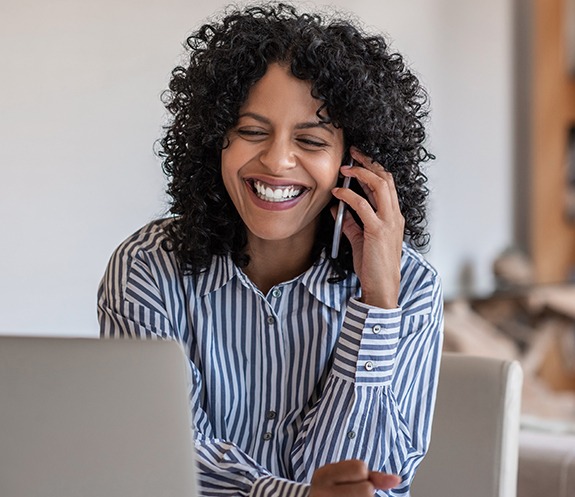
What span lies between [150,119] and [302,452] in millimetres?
1737

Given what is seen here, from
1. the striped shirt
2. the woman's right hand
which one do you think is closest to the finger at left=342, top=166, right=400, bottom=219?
the striped shirt

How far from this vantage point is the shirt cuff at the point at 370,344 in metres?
1.52

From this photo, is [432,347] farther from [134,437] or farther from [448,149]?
[448,149]

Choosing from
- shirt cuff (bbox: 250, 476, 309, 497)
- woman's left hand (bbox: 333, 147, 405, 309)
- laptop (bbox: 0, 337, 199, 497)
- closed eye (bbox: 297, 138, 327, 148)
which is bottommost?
shirt cuff (bbox: 250, 476, 309, 497)

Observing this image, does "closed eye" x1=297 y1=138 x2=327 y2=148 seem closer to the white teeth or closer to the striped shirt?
the white teeth

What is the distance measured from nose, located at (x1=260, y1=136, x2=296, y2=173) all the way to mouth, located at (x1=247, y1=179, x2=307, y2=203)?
29 millimetres

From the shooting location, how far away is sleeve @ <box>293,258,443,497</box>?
59.9 inches

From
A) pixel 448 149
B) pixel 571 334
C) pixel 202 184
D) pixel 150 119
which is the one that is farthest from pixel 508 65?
pixel 202 184

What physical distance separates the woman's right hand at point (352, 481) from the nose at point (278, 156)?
47 cm

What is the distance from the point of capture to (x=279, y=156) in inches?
59.9

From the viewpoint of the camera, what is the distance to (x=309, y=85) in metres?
1.54

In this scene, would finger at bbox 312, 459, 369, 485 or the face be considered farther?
the face

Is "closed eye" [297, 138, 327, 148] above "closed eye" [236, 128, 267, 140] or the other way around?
the other way around

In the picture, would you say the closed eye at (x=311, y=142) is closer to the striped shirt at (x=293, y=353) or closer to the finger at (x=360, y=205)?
the finger at (x=360, y=205)
